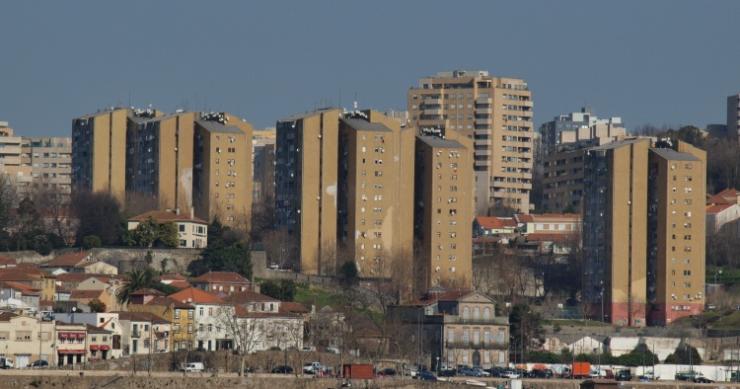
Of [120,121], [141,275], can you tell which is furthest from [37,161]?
[141,275]

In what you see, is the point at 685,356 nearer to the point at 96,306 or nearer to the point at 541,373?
the point at 541,373

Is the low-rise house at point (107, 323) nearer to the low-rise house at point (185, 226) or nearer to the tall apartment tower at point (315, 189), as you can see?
the low-rise house at point (185, 226)

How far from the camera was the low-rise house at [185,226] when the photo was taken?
133125 mm

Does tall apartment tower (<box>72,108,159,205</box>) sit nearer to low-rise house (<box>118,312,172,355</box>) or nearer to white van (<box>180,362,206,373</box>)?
low-rise house (<box>118,312,172,355</box>)

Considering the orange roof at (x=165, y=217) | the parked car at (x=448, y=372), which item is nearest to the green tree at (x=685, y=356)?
the parked car at (x=448, y=372)

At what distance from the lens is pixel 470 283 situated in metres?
137

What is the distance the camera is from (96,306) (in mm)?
111062

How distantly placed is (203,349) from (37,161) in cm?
8591

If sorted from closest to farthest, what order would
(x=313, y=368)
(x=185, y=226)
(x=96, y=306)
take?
(x=313, y=368), (x=96, y=306), (x=185, y=226)

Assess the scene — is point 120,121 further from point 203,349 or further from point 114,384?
point 114,384

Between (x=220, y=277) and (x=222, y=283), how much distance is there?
925 mm

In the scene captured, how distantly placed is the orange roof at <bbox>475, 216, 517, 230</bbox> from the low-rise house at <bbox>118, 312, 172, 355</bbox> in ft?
186

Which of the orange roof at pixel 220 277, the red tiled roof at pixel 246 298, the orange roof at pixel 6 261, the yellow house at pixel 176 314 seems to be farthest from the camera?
the orange roof at pixel 6 261

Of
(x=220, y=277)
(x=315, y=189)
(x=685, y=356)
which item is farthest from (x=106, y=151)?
(x=685, y=356)
